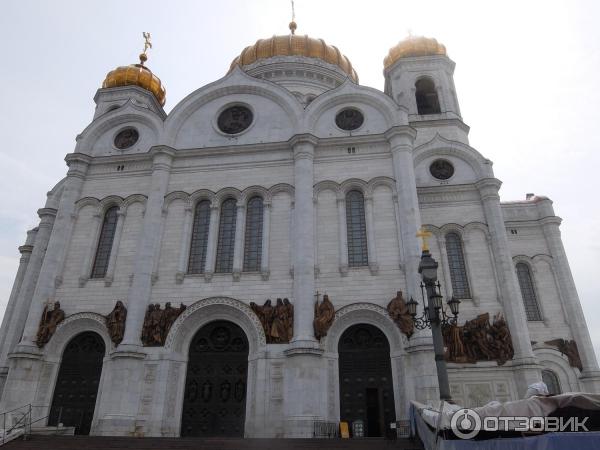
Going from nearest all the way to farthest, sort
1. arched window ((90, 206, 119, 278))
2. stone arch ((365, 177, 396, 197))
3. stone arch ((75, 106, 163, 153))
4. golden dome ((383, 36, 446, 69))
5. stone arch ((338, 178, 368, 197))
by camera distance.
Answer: stone arch ((365, 177, 396, 197)) < stone arch ((338, 178, 368, 197)) < arched window ((90, 206, 119, 278)) < stone arch ((75, 106, 163, 153)) < golden dome ((383, 36, 446, 69))

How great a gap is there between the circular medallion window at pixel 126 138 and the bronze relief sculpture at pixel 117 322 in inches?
345

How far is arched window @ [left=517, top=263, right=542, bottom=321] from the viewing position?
21.4 meters

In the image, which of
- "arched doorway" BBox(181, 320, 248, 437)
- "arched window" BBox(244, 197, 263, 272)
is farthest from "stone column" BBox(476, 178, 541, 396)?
"arched doorway" BBox(181, 320, 248, 437)

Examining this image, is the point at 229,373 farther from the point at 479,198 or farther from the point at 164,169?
the point at 479,198

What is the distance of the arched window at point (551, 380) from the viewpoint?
1977 centimetres

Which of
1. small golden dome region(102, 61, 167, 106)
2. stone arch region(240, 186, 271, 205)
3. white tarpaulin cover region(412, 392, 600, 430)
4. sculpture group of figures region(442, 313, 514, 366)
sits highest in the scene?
small golden dome region(102, 61, 167, 106)

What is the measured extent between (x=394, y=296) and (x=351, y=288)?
1.66 meters

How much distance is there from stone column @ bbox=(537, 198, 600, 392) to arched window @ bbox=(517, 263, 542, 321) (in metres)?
1.27

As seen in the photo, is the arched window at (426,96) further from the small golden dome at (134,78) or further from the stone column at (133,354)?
the small golden dome at (134,78)

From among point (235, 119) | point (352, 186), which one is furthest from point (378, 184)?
point (235, 119)

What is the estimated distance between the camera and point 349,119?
21.1 meters

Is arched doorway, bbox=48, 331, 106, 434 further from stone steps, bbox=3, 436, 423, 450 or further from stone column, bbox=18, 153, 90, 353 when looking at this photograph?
stone steps, bbox=3, 436, 423, 450

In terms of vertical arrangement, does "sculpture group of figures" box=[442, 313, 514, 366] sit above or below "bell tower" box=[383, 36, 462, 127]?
below

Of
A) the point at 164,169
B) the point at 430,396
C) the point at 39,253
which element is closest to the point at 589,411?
the point at 430,396
